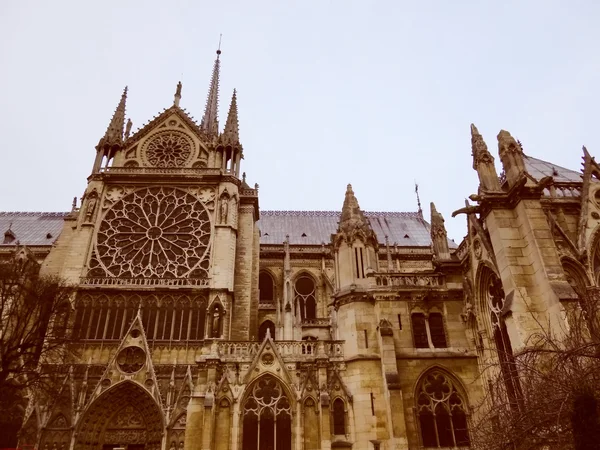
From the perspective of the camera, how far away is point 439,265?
745 inches

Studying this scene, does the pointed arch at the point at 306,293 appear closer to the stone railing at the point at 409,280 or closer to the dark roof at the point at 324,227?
the dark roof at the point at 324,227

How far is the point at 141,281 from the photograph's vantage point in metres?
26.6

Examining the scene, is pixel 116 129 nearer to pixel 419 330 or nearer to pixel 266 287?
pixel 266 287

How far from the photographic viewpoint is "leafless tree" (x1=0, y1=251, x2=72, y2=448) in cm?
1744

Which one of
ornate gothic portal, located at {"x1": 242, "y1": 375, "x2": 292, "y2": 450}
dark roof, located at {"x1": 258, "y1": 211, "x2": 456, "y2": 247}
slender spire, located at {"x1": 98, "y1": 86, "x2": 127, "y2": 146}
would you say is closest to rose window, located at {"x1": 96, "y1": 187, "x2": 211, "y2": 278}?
slender spire, located at {"x1": 98, "y1": 86, "x2": 127, "y2": 146}

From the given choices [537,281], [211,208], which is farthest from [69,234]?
[537,281]

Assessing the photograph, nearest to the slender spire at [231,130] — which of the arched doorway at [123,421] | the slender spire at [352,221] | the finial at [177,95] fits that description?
the finial at [177,95]

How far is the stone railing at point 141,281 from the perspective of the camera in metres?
26.4

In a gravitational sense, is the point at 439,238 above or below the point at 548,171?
below

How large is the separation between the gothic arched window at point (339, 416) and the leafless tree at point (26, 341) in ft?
35.3

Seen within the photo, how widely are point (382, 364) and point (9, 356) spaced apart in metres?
13.4

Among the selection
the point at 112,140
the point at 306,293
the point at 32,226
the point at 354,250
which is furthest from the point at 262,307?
the point at 32,226

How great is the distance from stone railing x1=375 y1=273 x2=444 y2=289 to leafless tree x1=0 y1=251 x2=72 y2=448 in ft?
43.2

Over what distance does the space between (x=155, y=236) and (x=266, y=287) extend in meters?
10.1
